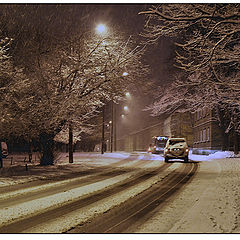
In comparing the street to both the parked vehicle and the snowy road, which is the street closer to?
the snowy road

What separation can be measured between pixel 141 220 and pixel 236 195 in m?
4.09

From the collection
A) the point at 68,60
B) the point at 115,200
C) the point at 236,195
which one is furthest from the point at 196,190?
the point at 68,60

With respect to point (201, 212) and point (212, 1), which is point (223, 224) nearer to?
point (201, 212)

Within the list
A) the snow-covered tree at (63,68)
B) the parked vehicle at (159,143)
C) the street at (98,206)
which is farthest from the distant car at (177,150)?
the parked vehicle at (159,143)

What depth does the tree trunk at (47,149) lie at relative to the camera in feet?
73.9

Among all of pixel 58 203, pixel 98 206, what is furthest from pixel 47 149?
pixel 98 206

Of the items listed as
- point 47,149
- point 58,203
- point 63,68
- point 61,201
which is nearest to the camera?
point 58,203

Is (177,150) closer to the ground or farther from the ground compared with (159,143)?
closer to the ground

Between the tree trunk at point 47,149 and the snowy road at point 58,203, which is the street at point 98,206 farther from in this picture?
the tree trunk at point 47,149

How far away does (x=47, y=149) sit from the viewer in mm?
22797

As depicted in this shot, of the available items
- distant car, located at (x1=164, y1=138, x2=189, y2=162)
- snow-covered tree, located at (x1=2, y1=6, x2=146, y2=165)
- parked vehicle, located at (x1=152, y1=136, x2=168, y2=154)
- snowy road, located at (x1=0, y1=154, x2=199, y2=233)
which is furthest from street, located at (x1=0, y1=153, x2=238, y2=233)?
parked vehicle, located at (x1=152, y1=136, x2=168, y2=154)

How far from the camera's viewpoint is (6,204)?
29.5 feet

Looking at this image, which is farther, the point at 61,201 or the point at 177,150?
the point at 177,150

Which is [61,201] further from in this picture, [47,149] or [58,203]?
[47,149]
